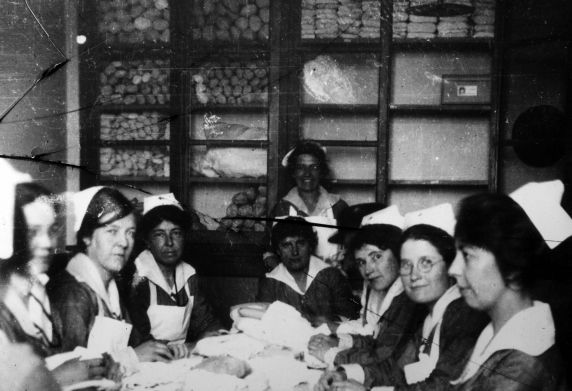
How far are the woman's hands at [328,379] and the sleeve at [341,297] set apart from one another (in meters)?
0.23

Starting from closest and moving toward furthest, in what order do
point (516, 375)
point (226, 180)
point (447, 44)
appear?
point (516, 375)
point (447, 44)
point (226, 180)

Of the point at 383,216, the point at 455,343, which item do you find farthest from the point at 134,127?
the point at 455,343

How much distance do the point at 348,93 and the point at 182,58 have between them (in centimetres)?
71

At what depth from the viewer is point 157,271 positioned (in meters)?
2.46

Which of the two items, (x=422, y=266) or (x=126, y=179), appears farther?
(x=126, y=179)

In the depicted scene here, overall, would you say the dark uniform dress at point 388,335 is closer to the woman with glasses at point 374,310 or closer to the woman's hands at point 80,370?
the woman with glasses at point 374,310

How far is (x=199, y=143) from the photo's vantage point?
2.46 meters

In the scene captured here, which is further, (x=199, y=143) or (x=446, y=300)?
(x=199, y=143)

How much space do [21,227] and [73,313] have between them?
0.44 meters

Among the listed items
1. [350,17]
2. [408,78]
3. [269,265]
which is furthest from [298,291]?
[350,17]

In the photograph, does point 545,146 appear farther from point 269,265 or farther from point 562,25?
point 269,265

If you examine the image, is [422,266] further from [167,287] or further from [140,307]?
[140,307]

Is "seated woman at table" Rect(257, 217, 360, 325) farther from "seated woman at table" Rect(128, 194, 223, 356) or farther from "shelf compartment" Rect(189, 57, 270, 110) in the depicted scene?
"shelf compartment" Rect(189, 57, 270, 110)

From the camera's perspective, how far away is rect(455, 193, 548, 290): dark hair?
7.40ft
